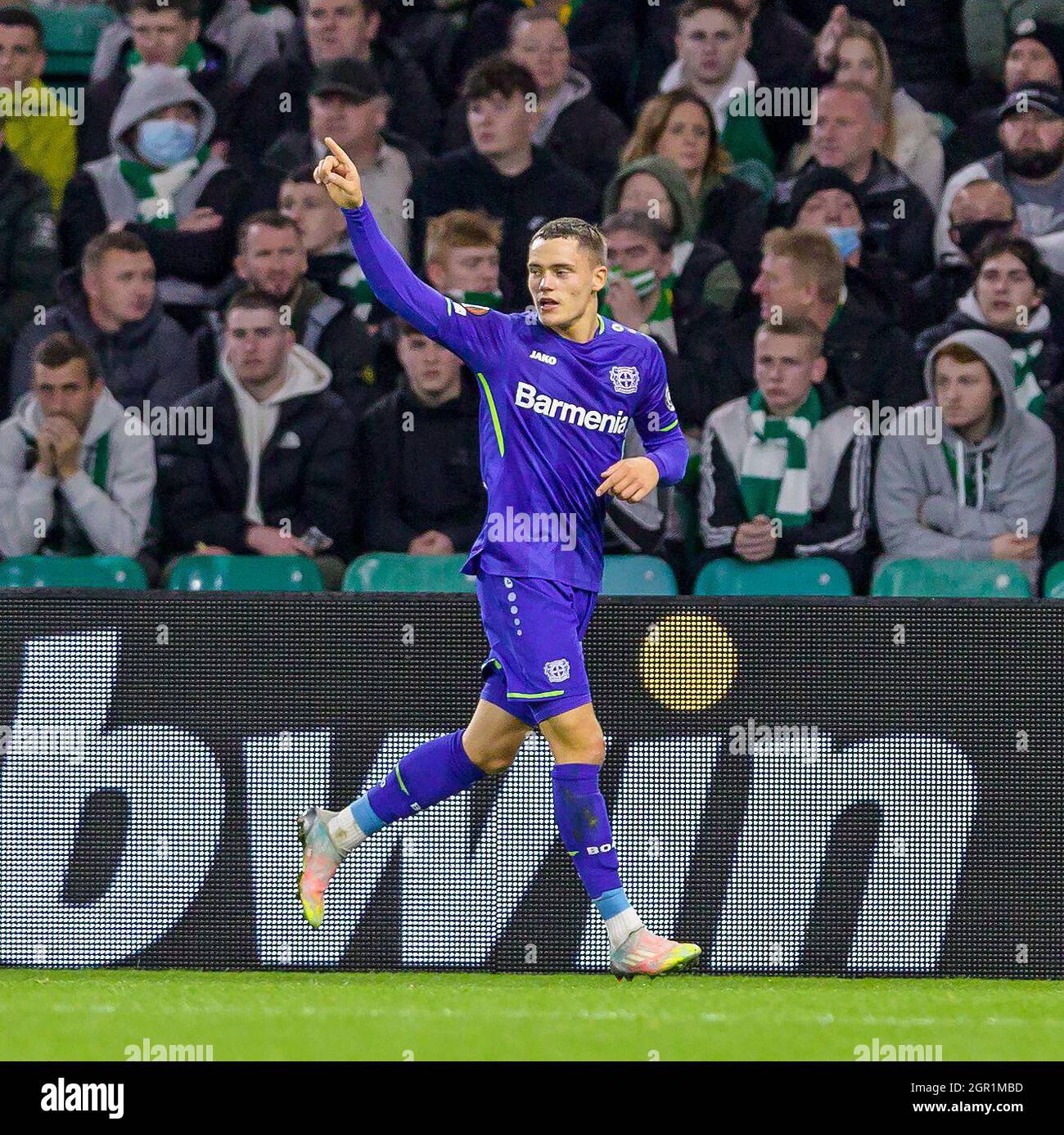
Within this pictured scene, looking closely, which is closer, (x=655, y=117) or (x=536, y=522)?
(x=536, y=522)

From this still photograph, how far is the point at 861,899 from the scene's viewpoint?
208 inches

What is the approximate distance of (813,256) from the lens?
7.76 metres

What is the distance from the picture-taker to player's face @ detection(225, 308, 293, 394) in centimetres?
771

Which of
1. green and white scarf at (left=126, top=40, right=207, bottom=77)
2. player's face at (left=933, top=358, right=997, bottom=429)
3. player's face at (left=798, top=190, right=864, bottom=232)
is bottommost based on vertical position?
player's face at (left=933, top=358, right=997, bottom=429)

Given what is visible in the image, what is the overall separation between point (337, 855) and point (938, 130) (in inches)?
200

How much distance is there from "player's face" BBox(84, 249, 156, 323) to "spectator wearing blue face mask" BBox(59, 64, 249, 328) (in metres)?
0.17

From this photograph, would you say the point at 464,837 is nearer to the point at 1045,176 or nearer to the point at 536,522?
the point at 536,522

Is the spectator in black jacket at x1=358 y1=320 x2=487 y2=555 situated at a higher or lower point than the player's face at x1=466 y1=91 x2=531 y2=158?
lower

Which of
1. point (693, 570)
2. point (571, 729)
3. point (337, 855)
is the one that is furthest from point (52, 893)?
point (693, 570)

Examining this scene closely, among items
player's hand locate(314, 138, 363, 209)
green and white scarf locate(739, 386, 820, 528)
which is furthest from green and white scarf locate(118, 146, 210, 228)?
player's hand locate(314, 138, 363, 209)

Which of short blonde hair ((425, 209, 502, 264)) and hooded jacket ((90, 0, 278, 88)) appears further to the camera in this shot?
Answer: hooded jacket ((90, 0, 278, 88))

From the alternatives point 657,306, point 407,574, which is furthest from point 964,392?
point 407,574

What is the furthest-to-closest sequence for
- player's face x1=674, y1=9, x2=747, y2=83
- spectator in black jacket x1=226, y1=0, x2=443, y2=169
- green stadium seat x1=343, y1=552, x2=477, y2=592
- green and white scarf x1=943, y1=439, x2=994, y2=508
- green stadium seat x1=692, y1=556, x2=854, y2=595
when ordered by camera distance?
spectator in black jacket x1=226, y1=0, x2=443, y2=169 → player's face x1=674, y1=9, x2=747, y2=83 → green and white scarf x1=943, y1=439, x2=994, y2=508 → green stadium seat x1=692, y1=556, x2=854, y2=595 → green stadium seat x1=343, y1=552, x2=477, y2=592
